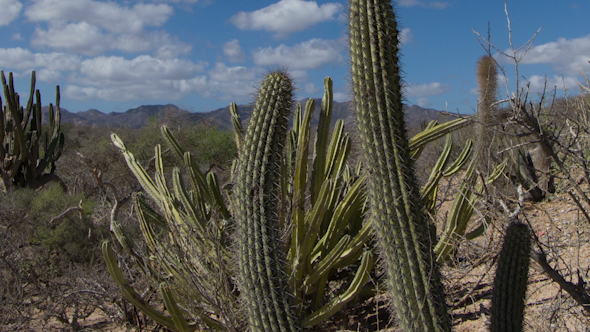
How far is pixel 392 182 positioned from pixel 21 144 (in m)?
9.02

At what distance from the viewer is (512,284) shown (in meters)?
2.76

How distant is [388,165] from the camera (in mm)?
2223

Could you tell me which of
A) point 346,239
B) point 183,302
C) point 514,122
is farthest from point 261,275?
point 514,122

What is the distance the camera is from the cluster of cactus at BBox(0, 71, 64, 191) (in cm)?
888

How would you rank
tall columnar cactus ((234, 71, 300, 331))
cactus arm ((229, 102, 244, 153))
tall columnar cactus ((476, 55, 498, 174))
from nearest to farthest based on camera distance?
tall columnar cactus ((234, 71, 300, 331)) → cactus arm ((229, 102, 244, 153)) → tall columnar cactus ((476, 55, 498, 174))

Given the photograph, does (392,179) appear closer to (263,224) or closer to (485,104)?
(263,224)

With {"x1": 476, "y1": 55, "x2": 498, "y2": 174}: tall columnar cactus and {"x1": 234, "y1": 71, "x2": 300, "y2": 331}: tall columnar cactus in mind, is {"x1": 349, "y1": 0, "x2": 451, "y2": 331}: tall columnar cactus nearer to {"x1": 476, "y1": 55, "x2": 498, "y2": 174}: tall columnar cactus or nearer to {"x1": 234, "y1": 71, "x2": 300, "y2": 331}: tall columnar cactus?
{"x1": 234, "y1": 71, "x2": 300, "y2": 331}: tall columnar cactus

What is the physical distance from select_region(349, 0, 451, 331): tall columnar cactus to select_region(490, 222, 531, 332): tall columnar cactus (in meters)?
0.67

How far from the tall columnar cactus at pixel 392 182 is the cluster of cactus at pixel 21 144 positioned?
28.6 feet

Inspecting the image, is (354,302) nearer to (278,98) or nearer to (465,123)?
(465,123)

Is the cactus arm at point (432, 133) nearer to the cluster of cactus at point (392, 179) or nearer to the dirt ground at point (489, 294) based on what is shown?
the dirt ground at point (489, 294)

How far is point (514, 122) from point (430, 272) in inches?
54.8

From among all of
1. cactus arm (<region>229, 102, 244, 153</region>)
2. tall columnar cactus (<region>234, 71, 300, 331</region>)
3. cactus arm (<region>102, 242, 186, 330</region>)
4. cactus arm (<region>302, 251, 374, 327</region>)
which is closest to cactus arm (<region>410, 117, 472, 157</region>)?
cactus arm (<region>302, 251, 374, 327</region>)

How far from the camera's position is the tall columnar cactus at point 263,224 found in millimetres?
2680
